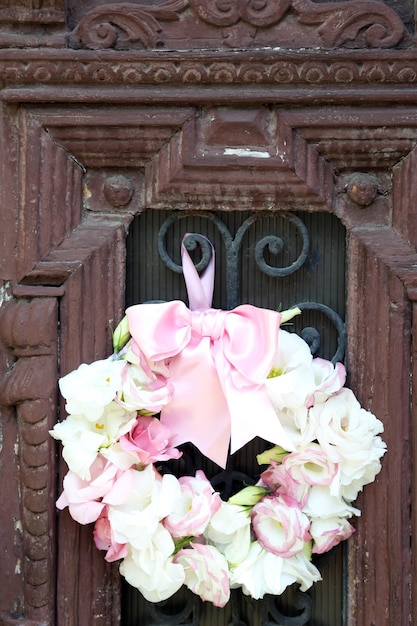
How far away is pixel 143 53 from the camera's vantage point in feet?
4.22

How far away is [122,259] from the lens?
1313 millimetres

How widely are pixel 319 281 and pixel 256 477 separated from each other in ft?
1.19

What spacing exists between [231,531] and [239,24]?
2.76 feet

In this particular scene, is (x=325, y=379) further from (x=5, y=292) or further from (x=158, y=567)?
(x=5, y=292)

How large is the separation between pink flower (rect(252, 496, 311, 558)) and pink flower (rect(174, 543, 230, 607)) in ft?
0.26

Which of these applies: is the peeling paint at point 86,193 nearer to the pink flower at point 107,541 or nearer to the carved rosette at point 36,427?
the carved rosette at point 36,427

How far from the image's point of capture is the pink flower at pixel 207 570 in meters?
1.23

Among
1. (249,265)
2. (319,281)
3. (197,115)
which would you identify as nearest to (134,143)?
(197,115)

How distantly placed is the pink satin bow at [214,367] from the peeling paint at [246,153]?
10.2 inches

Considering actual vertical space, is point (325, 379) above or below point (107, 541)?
above

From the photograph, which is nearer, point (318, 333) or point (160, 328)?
point (160, 328)

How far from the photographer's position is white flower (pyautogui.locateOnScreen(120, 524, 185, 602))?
3.98 ft

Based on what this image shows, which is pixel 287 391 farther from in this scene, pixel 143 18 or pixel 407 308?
pixel 143 18

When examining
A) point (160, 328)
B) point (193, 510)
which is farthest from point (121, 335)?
point (193, 510)
